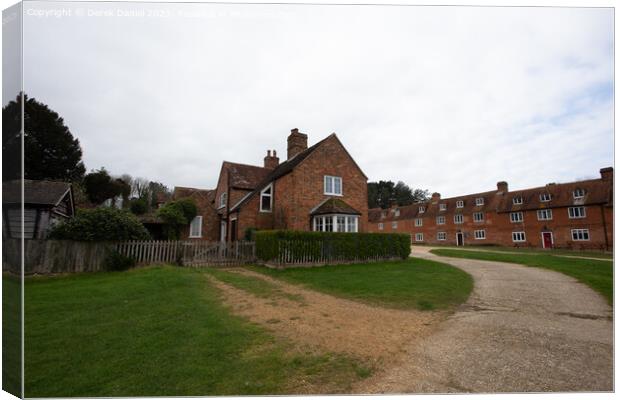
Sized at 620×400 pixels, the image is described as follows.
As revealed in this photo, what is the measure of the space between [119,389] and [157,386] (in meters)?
0.41

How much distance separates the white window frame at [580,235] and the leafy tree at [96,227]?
4180 centimetres

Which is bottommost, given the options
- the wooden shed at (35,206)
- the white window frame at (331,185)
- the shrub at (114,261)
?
the shrub at (114,261)

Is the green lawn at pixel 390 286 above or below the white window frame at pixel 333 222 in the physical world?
below

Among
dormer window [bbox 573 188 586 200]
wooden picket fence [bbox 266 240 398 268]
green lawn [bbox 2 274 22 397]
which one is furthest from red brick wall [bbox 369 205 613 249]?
green lawn [bbox 2 274 22 397]

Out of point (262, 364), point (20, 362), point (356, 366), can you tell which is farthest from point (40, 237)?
point (356, 366)

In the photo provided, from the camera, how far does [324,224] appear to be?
19609 mm

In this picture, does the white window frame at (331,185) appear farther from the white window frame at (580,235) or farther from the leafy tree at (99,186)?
the white window frame at (580,235)

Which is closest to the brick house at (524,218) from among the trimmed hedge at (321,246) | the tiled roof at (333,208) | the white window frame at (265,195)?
the trimmed hedge at (321,246)

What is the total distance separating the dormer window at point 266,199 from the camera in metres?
21.8

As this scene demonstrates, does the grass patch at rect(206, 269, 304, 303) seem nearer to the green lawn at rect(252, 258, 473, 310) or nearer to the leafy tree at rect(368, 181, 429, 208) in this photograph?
the green lawn at rect(252, 258, 473, 310)

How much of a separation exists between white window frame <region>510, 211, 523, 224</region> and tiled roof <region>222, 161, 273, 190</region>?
32.3 m

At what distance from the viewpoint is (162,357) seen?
4.05 metres

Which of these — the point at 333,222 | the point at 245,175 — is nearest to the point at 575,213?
the point at 333,222

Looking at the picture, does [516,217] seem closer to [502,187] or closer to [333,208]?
[502,187]
